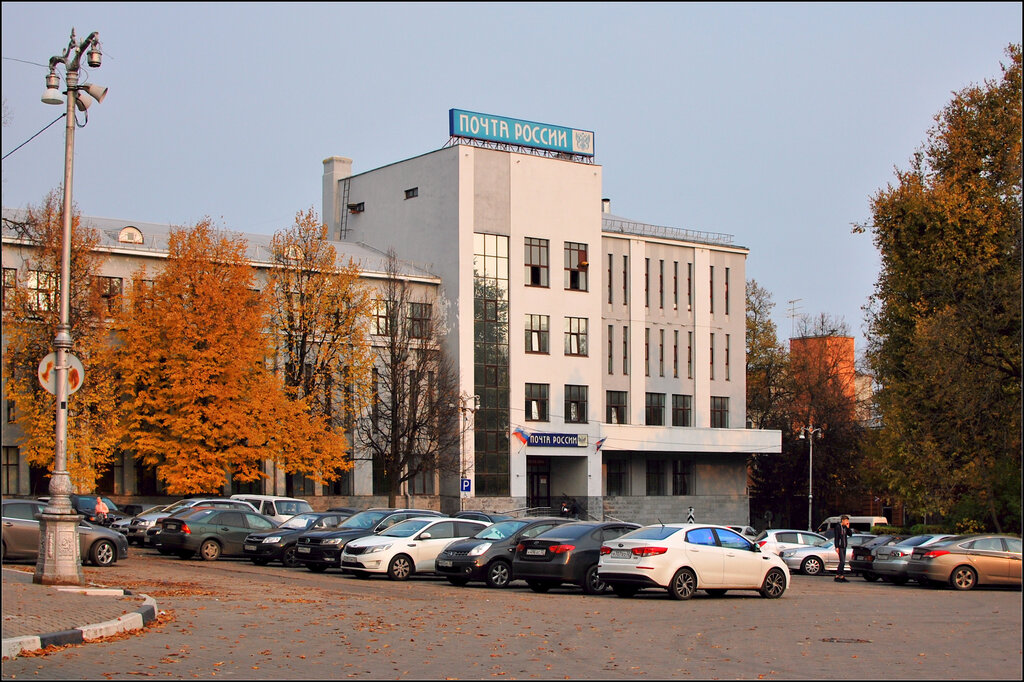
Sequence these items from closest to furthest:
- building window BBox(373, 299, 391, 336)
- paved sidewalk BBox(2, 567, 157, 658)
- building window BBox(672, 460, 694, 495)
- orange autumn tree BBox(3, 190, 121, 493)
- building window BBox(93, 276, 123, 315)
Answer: paved sidewalk BBox(2, 567, 157, 658), orange autumn tree BBox(3, 190, 121, 493), building window BBox(93, 276, 123, 315), building window BBox(373, 299, 391, 336), building window BBox(672, 460, 694, 495)

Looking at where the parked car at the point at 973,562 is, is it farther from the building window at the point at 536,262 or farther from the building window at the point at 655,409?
the building window at the point at 655,409

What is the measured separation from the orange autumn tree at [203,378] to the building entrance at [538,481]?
58.9 feet

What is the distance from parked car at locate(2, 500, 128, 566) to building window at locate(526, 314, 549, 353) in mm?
39579

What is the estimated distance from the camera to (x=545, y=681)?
11.7 meters

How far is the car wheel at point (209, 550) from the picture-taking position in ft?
111

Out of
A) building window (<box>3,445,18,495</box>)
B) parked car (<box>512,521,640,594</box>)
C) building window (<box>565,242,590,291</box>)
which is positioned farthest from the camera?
building window (<box>565,242,590,291</box>)

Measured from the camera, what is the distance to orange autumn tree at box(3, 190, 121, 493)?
1908 inches

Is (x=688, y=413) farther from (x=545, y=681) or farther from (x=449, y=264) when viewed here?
(x=545, y=681)

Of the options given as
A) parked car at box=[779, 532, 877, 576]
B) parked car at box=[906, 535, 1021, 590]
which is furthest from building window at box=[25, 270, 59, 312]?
parked car at box=[906, 535, 1021, 590]

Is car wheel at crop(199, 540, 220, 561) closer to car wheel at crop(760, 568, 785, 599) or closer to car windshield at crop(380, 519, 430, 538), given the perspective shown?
car windshield at crop(380, 519, 430, 538)

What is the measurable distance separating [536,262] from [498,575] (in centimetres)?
4165

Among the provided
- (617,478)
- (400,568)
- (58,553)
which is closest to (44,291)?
(400,568)

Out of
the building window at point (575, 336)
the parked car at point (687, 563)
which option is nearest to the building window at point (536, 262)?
the building window at point (575, 336)

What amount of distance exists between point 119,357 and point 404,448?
15.6 m
